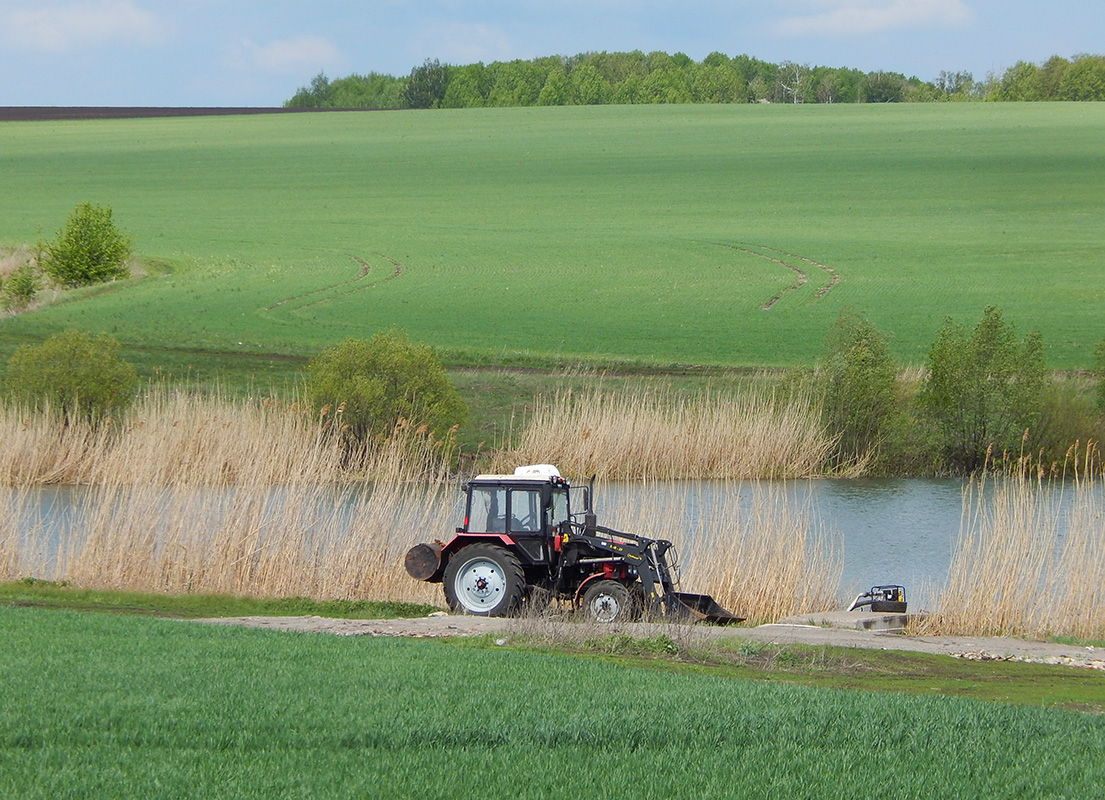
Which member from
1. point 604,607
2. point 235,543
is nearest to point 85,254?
point 235,543

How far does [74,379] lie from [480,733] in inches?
1062

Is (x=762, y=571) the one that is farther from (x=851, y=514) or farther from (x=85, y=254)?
(x=85, y=254)

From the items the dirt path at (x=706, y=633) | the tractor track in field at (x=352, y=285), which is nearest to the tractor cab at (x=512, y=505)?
the dirt path at (x=706, y=633)

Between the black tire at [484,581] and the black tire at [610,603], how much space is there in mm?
827

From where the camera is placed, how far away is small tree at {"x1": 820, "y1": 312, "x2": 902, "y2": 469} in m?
34.0

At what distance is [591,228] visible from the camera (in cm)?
6850

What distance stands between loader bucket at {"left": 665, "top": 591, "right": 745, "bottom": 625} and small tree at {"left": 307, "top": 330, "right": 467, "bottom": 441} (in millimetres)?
16638

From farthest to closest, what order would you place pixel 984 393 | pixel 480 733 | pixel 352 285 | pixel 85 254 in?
1. pixel 85 254
2. pixel 352 285
3. pixel 984 393
4. pixel 480 733

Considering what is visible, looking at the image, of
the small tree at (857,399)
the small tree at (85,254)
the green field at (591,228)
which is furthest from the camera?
the small tree at (85,254)

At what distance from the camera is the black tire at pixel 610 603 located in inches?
593

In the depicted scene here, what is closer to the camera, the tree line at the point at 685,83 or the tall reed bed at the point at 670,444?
the tall reed bed at the point at 670,444

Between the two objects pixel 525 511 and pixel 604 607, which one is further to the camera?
pixel 525 511

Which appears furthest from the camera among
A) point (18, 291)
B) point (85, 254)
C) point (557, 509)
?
point (85, 254)

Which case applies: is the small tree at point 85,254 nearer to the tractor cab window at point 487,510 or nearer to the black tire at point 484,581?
the tractor cab window at point 487,510
